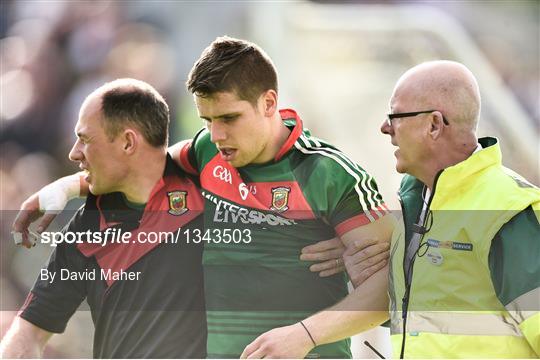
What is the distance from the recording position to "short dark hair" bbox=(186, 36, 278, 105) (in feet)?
10.2

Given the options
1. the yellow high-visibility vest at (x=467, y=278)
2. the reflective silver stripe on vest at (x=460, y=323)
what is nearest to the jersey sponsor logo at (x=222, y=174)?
the yellow high-visibility vest at (x=467, y=278)

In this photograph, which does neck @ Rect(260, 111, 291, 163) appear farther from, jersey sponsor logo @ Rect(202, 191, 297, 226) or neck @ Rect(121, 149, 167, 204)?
neck @ Rect(121, 149, 167, 204)

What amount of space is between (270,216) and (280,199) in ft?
0.20

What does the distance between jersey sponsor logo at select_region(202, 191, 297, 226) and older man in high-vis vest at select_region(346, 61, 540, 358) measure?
1.20ft

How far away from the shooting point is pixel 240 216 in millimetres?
3262

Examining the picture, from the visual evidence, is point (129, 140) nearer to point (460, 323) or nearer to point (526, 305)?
point (460, 323)

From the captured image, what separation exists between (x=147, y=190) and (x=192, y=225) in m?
Answer: 0.19

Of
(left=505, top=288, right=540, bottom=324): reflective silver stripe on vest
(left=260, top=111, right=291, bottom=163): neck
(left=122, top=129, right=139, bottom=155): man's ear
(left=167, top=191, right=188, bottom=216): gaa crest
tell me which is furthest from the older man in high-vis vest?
(left=122, top=129, right=139, bottom=155): man's ear

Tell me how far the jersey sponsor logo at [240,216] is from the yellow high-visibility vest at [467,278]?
43 cm

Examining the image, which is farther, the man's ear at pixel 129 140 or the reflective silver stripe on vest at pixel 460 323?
the man's ear at pixel 129 140

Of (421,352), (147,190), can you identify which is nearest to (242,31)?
(147,190)

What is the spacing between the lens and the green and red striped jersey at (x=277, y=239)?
315 centimetres

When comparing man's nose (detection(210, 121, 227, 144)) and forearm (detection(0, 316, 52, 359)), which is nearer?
man's nose (detection(210, 121, 227, 144))

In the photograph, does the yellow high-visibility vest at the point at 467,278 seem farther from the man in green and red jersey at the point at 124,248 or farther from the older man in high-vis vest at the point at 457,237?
the man in green and red jersey at the point at 124,248
